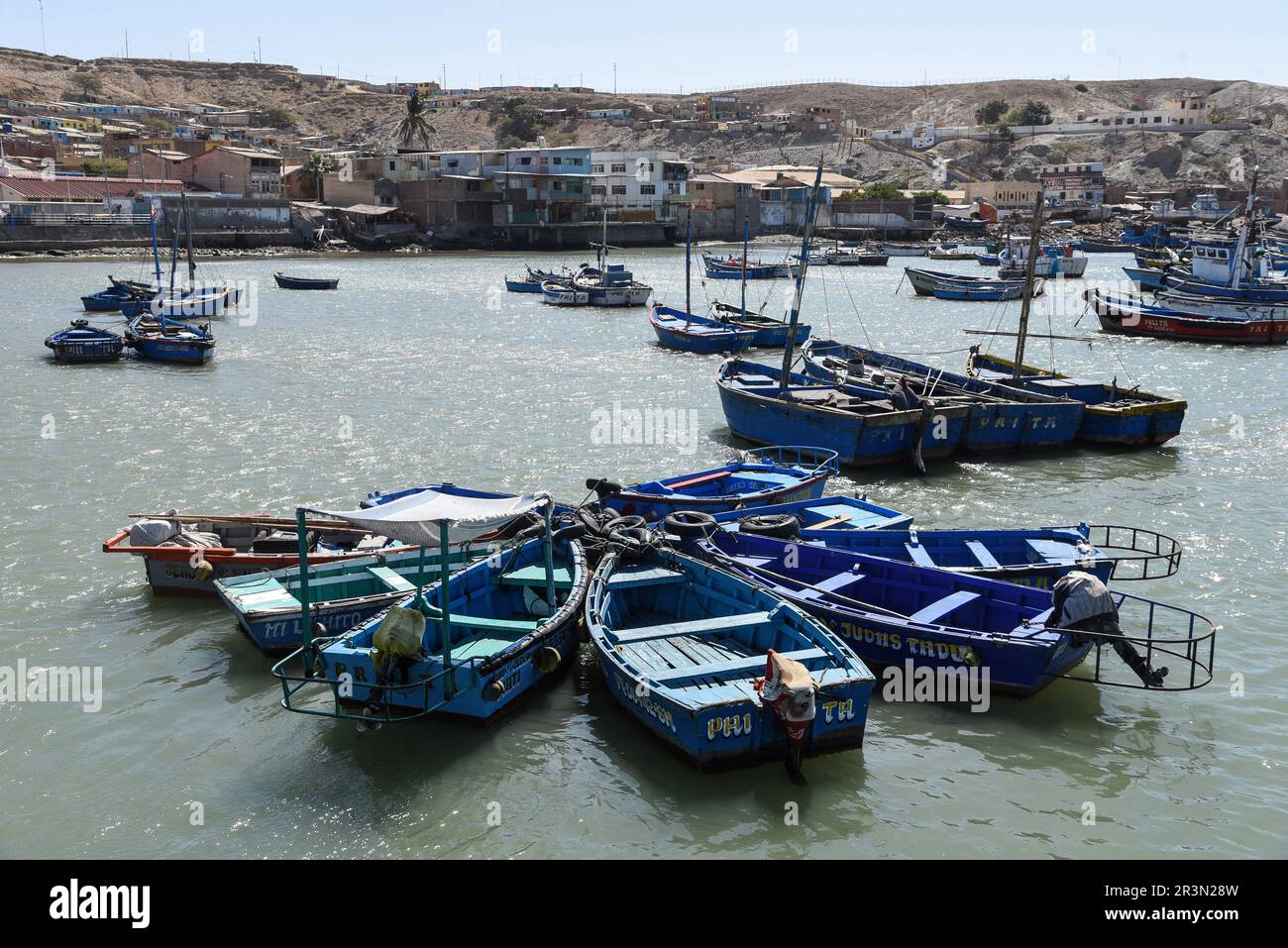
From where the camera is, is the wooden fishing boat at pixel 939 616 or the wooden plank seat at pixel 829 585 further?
the wooden plank seat at pixel 829 585

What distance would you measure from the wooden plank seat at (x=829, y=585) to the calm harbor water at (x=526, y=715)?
6.49 feet

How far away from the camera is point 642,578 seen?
16594 millimetres

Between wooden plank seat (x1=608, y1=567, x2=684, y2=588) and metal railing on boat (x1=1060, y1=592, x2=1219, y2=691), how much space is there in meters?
5.82

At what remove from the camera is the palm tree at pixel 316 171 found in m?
119

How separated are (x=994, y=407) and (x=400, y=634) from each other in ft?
67.5

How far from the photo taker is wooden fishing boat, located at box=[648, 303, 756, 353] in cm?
5041

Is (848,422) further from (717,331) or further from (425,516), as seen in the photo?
(717,331)

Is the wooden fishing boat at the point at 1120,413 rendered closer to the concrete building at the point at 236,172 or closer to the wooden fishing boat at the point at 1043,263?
the wooden fishing boat at the point at 1043,263

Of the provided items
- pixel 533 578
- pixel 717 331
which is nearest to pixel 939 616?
pixel 533 578

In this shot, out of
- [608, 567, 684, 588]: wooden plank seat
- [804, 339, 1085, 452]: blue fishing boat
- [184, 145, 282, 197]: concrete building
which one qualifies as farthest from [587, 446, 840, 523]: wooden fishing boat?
[184, 145, 282, 197]: concrete building

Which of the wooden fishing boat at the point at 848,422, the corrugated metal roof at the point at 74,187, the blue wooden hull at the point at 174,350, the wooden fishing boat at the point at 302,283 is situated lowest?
the wooden fishing boat at the point at 848,422

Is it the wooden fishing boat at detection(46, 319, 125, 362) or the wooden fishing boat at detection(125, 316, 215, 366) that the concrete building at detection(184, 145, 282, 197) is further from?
the wooden fishing boat at detection(46, 319, 125, 362)

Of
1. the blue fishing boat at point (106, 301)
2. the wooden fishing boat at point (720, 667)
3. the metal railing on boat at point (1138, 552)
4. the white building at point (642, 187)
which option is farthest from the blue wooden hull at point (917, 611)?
the white building at point (642, 187)
